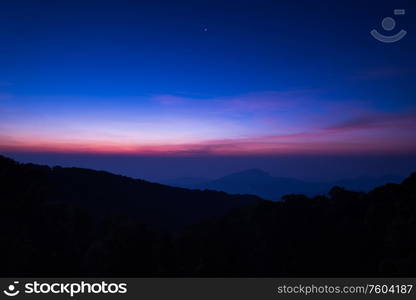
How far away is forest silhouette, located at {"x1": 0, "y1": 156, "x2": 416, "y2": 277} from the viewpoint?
15.3 m

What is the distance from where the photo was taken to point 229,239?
19.6 metres

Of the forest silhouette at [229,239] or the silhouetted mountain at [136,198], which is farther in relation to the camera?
the silhouetted mountain at [136,198]

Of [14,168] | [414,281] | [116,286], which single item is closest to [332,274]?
[414,281]

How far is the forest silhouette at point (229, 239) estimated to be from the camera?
602 inches

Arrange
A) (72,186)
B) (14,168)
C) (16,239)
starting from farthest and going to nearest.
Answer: (72,186) → (14,168) → (16,239)

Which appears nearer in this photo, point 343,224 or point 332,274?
point 332,274

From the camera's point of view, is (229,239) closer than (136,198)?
Yes

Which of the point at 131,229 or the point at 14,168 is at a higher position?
the point at 14,168

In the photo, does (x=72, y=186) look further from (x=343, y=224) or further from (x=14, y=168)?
(x=343, y=224)

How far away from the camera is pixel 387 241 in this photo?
49.5 feet

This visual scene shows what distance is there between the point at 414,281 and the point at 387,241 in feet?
20.5

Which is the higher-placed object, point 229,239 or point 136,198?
point 229,239

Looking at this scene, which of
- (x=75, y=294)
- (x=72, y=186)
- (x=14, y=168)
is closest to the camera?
(x=75, y=294)

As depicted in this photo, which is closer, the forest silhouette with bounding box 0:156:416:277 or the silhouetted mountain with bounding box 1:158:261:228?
the forest silhouette with bounding box 0:156:416:277
